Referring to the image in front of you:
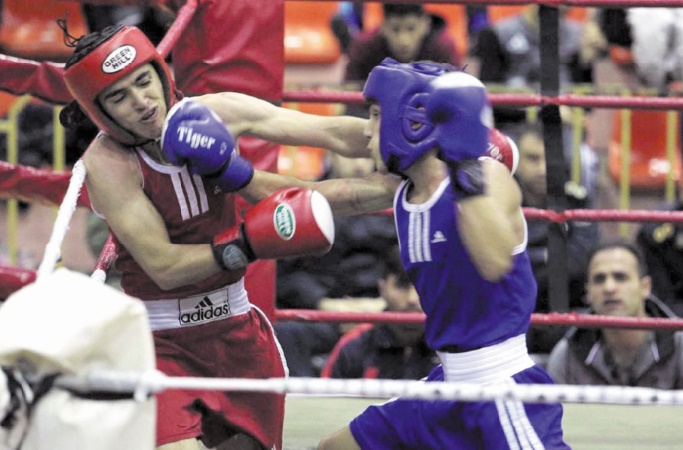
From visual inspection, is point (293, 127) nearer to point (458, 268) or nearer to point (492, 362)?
point (458, 268)

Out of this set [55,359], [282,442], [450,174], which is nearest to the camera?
[55,359]

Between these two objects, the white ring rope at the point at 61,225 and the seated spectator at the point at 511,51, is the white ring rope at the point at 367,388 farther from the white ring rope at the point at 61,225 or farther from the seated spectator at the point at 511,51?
the seated spectator at the point at 511,51

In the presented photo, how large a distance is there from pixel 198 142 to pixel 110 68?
34cm

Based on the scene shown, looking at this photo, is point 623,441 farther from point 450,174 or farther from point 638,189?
point 638,189

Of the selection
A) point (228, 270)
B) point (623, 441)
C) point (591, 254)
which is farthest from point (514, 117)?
point (228, 270)

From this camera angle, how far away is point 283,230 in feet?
9.31

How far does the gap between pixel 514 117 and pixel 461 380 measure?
11.9ft

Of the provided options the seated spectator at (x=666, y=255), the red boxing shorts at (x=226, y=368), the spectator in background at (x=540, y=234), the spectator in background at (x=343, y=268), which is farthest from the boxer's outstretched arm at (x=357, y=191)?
the seated spectator at (x=666, y=255)

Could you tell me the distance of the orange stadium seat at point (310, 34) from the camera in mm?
7852

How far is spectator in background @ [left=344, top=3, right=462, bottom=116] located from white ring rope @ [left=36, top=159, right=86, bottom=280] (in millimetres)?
2775

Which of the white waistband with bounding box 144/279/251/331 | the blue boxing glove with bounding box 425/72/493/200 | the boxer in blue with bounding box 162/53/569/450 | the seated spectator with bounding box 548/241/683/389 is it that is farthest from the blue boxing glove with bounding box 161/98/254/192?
the seated spectator with bounding box 548/241/683/389

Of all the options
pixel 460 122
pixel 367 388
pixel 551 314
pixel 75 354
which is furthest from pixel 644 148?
pixel 75 354

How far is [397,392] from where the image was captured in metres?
2.26

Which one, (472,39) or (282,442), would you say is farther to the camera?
(472,39)
